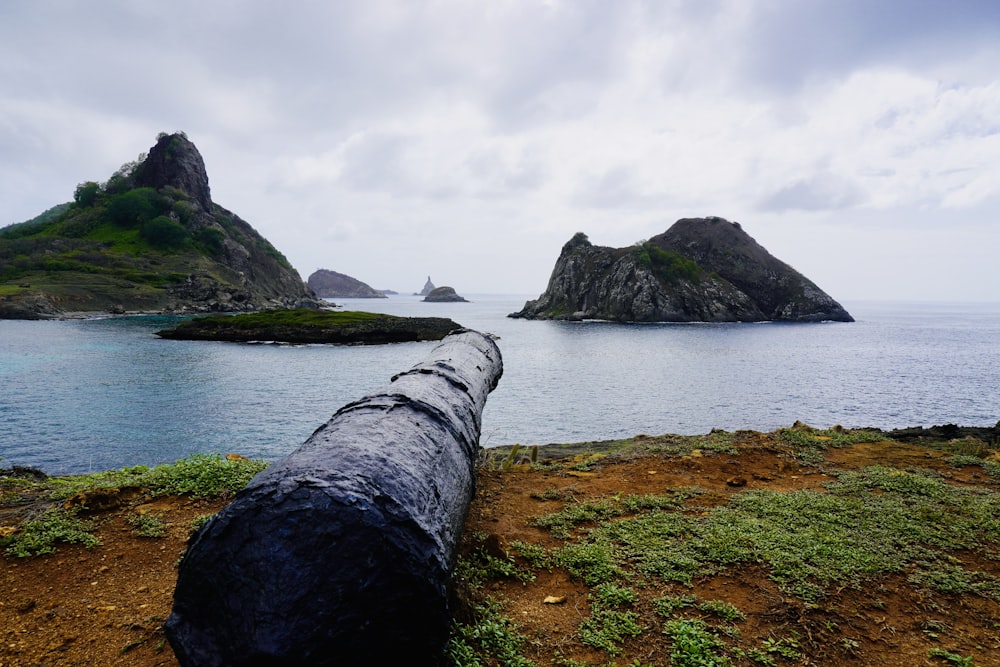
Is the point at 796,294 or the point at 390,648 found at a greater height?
the point at 796,294

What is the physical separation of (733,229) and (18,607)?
155 meters

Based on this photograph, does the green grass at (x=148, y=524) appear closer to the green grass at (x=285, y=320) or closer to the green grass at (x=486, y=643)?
the green grass at (x=486, y=643)

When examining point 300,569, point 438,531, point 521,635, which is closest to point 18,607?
point 300,569

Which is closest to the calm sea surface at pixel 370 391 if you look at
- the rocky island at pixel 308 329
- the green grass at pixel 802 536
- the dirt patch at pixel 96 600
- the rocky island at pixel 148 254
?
the dirt patch at pixel 96 600

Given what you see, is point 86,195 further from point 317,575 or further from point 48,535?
point 317,575

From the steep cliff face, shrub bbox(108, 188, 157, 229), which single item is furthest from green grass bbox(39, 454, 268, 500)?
shrub bbox(108, 188, 157, 229)

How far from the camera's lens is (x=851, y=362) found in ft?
158

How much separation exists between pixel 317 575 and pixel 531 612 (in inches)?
100

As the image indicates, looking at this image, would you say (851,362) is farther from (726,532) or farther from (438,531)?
(438,531)

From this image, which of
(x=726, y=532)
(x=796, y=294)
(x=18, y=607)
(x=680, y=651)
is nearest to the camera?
(x=680, y=651)

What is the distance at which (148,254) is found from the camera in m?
107

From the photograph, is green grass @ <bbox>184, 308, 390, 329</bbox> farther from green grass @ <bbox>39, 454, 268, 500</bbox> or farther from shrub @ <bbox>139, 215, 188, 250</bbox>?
shrub @ <bbox>139, 215, 188, 250</bbox>

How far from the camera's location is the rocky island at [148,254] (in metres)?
82.4

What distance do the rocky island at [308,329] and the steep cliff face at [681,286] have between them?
170 ft
